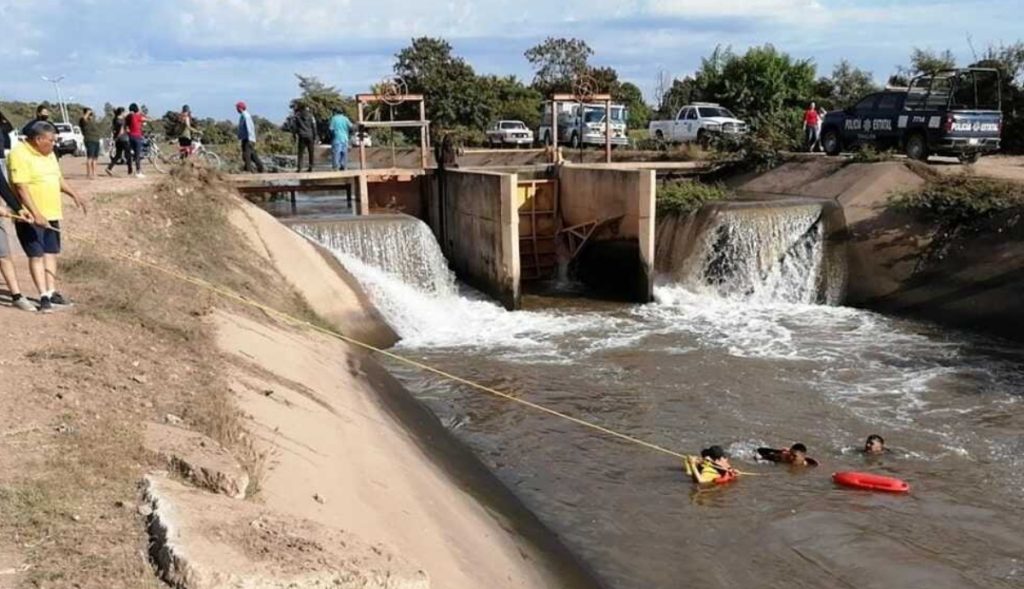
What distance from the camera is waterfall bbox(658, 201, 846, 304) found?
17.7 metres

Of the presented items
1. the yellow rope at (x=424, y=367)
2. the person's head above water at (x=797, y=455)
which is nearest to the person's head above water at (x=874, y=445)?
the person's head above water at (x=797, y=455)

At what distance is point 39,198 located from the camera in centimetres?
755

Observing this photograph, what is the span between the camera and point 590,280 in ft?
63.8

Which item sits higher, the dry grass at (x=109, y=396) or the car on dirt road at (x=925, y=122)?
the car on dirt road at (x=925, y=122)

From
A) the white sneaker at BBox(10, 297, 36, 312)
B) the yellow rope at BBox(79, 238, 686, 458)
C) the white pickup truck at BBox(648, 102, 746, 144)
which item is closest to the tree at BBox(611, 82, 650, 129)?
the white pickup truck at BBox(648, 102, 746, 144)

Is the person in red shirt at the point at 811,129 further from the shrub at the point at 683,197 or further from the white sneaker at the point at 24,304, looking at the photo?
the white sneaker at the point at 24,304

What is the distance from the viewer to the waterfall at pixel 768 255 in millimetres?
17719

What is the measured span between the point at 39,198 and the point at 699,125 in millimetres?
25526

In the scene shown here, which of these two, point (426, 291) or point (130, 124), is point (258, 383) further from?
point (130, 124)

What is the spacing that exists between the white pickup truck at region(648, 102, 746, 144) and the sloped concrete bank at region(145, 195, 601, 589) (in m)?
20.9

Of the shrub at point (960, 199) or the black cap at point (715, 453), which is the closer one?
the black cap at point (715, 453)

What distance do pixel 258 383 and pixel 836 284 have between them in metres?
13.4

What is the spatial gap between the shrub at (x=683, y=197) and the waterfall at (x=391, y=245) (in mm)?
5519

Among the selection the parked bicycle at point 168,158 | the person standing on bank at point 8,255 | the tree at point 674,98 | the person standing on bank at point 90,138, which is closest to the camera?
the person standing on bank at point 8,255
